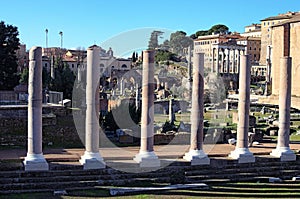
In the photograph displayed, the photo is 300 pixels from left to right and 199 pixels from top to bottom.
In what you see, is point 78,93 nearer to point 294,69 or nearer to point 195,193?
point 195,193

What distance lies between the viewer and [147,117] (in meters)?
15.1

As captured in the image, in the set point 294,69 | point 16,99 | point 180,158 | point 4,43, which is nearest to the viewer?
point 180,158

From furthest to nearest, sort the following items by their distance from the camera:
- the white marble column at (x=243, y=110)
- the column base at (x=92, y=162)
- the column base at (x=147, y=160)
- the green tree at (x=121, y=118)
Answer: the green tree at (x=121, y=118)
the white marble column at (x=243, y=110)
the column base at (x=147, y=160)
the column base at (x=92, y=162)

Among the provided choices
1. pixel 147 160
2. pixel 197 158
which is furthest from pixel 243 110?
pixel 147 160

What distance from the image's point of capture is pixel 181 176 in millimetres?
14156

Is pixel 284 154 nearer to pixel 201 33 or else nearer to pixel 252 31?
pixel 252 31

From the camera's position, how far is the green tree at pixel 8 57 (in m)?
33.9

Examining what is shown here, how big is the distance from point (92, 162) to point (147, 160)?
1.95 metres

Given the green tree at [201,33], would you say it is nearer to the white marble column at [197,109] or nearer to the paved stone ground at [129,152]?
the paved stone ground at [129,152]

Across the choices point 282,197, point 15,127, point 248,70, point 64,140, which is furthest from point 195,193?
point 15,127

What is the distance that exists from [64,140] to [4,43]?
19.0 metres

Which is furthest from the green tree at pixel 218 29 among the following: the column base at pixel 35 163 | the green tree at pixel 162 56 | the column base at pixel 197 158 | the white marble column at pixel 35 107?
the column base at pixel 35 163

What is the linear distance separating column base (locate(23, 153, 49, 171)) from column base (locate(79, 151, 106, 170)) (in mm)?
1237

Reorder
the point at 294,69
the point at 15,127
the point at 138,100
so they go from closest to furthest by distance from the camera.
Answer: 1. the point at 15,127
2. the point at 138,100
3. the point at 294,69
